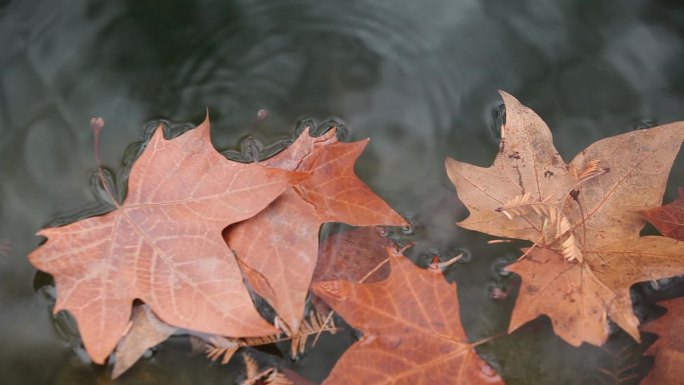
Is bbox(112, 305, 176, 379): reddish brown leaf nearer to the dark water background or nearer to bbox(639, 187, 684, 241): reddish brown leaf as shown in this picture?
the dark water background

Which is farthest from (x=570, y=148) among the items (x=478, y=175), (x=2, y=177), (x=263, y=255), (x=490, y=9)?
(x=2, y=177)

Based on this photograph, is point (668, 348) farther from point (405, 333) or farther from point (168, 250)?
point (168, 250)

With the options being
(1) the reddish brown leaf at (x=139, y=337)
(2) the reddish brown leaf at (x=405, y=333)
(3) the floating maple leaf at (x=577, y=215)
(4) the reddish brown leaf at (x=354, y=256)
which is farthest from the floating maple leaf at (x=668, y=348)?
(1) the reddish brown leaf at (x=139, y=337)

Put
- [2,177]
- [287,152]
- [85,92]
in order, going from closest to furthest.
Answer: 1. [287,152]
2. [2,177]
3. [85,92]

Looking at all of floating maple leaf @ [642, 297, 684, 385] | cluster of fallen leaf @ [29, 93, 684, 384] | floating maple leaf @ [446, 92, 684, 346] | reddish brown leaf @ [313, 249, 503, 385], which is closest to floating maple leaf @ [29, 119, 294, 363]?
cluster of fallen leaf @ [29, 93, 684, 384]

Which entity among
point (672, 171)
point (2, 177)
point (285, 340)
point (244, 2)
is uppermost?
point (244, 2)

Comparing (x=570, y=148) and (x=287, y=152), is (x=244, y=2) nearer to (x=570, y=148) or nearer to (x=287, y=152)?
(x=287, y=152)
